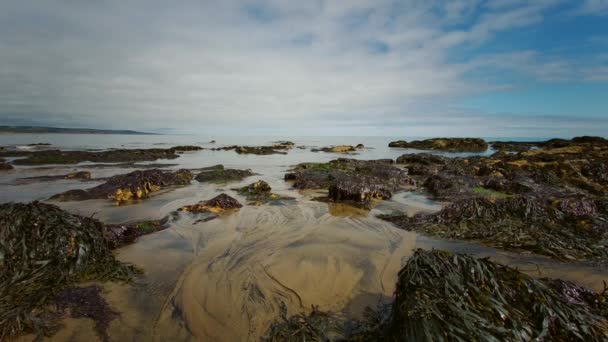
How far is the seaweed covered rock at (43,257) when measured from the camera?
2700 mm

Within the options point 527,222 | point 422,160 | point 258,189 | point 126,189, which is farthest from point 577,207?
point 422,160

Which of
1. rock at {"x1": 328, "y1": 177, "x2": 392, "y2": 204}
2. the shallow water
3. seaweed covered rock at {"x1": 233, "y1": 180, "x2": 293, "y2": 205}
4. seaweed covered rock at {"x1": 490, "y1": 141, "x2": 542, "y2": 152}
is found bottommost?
the shallow water

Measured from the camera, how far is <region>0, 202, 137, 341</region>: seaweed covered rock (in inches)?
106

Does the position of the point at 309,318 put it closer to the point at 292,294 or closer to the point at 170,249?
the point at 292,294

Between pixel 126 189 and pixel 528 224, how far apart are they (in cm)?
935

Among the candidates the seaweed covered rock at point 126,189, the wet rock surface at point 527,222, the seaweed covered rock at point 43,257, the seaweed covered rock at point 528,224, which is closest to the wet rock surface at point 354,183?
the wet rock surface at point 527,222

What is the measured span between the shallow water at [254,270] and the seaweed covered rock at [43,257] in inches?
14.0

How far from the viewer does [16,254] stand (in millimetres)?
3168

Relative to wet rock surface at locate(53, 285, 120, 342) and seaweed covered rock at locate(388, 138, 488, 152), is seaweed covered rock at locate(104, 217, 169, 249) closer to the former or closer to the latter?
wet rock surface at locate(53, 285, 120, 342)

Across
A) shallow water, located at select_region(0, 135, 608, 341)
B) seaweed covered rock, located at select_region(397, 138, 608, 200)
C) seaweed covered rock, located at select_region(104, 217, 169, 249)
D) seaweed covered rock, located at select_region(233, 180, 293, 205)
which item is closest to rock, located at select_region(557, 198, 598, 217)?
seaweed covered rock, located at select_region(397, 138, 608, 200)

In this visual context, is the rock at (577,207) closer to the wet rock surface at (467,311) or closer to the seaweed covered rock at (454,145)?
the wet rock surface at (467,311)

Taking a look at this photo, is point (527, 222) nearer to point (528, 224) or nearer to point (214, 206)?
point (528, 224)

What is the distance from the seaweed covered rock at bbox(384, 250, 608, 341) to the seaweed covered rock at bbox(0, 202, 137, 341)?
2964 millimetres

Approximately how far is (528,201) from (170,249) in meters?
6.54
